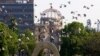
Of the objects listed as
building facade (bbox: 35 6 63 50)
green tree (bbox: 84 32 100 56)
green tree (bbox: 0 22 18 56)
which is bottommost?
building facade (bbox: 35 6 63 50)

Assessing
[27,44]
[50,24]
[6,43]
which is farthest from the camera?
[50,24]

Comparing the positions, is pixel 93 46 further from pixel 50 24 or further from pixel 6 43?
pixel 50 24

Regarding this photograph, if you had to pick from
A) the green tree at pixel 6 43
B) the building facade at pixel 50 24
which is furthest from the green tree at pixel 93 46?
the building facade at pixel 50 24

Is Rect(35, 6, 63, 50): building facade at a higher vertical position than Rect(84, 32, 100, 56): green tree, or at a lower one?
lower

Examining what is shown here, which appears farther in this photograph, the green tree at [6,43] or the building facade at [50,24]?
the building facade at [50,24]

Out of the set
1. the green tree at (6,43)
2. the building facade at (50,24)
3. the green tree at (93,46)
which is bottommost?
the building facade at (50,24)

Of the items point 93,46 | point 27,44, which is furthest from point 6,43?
point 27,44

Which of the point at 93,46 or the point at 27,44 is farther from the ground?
the point at 93,46

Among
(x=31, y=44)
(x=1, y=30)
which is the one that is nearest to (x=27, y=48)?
(x=31, y=44)

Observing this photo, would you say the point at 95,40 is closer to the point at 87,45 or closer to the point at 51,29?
the point at 87,45

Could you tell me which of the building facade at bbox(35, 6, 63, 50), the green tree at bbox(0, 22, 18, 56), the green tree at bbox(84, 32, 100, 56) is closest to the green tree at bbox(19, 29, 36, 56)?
Result: the green tree at bbox(0, 22, 18, 56)

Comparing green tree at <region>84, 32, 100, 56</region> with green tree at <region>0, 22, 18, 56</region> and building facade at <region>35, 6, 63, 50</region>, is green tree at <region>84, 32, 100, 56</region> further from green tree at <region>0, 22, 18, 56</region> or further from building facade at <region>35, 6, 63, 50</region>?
building facade at <region>35, 6, 63, 50</region>

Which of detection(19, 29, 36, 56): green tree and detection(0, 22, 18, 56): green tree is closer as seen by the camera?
detection(0, 22, 18, 56): green tree

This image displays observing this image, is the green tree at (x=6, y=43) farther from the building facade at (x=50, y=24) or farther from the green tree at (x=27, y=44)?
the building facade at (x=50, y=24)
